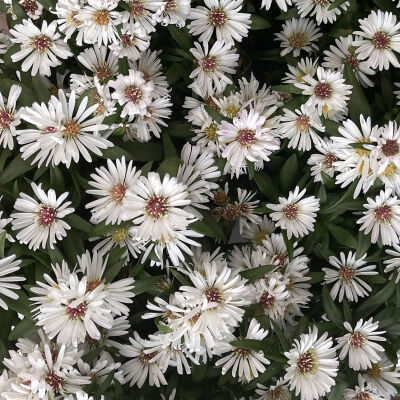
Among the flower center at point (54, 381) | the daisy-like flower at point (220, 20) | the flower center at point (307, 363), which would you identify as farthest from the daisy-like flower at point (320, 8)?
the flower center at point (54, 381)

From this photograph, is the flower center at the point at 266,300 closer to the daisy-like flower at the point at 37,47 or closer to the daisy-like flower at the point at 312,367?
the daisy-like flower at the point at 312,367

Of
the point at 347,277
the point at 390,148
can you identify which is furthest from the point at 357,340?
the point at 390,148

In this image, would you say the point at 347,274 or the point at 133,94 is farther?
the point at 347,274

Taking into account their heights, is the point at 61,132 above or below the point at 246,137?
below

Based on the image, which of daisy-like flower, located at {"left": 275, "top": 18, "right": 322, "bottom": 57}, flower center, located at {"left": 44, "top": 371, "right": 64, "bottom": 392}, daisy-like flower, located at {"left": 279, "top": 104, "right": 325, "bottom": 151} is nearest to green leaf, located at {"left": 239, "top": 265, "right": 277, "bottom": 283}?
daisy-like flower, located at {"left": 279, "top": 104, "right": 325, "bottom": 151}

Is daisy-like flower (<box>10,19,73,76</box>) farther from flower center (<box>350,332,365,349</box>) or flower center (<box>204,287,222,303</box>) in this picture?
flower center (<box>350,332,365,349</box>)

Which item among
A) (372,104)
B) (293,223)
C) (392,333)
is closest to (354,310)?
(392,333)

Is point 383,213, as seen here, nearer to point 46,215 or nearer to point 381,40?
point 381,40
